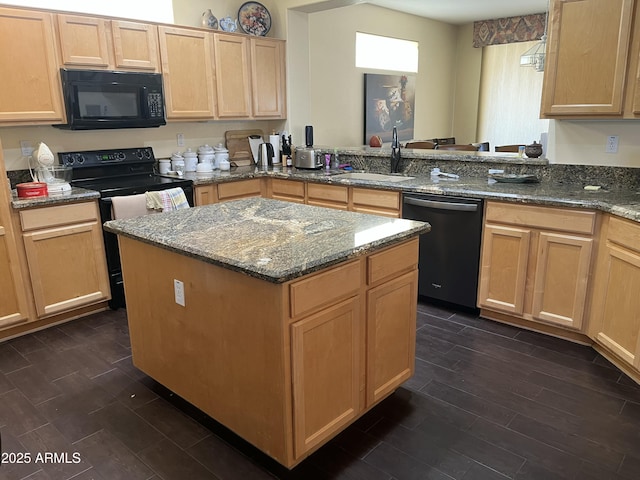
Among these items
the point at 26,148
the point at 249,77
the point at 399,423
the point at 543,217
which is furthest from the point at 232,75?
the point at 399,423

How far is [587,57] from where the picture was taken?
286cm

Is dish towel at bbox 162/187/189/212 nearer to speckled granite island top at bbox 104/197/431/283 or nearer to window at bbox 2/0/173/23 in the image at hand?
speckled granite island top at bbox 104/197/431/283

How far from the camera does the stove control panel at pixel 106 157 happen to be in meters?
3.74

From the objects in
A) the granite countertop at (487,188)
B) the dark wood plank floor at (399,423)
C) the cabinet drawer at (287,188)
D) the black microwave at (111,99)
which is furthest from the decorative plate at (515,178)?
the black microwave at (111,99)

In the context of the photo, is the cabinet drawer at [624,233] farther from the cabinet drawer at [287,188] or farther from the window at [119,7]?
the window at [119,7]

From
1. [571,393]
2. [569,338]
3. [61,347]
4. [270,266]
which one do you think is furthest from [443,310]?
[61,347]

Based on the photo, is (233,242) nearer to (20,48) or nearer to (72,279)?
(72,279)

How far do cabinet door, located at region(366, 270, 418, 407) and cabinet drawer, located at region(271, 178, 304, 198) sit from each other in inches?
84.8

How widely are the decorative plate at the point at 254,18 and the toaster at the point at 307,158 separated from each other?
124 cm

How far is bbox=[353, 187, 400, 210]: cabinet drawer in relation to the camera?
358 cm

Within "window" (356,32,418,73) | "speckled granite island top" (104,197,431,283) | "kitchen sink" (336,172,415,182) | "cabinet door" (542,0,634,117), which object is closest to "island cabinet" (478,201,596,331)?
"cabinet door" (542,0,634,117)

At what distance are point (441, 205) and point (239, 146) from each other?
2.51 m

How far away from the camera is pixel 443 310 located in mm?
3451

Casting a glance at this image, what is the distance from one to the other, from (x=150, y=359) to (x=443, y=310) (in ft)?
6.61
